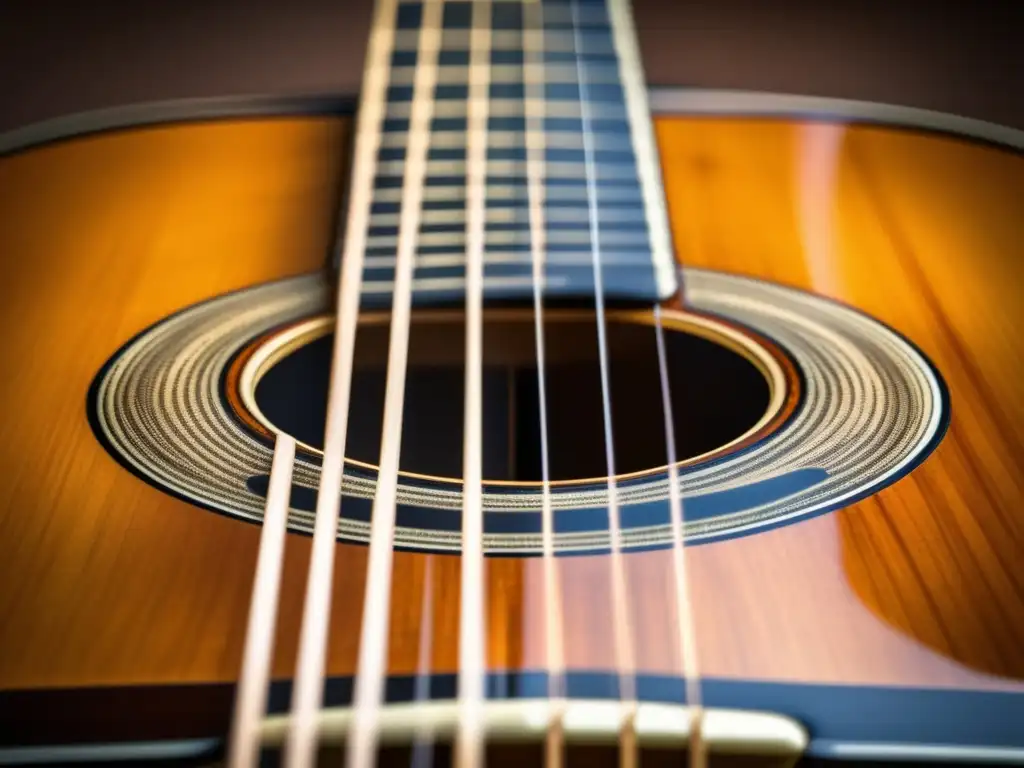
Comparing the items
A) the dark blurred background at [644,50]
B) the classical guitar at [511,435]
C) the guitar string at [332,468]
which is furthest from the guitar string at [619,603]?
the dark blurred background at [644,50]

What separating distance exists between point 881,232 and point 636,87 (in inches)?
9.7

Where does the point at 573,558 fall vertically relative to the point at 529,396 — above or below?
below

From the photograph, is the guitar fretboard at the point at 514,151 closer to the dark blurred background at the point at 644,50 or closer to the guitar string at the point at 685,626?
the guitar string at the point at 685,626

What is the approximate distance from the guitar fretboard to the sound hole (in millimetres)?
36

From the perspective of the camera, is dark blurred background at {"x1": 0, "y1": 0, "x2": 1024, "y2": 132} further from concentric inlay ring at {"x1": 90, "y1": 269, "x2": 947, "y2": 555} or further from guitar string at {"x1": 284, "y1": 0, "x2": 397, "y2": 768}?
concentric inlay ring at {"x1": 90, "y1": 269, "x2": 947, "y2": 555}

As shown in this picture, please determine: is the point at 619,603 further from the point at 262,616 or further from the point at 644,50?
the point at 644,50

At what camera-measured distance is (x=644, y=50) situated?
4.66 ft

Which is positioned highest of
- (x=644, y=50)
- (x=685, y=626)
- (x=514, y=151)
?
(x=644, y=50)

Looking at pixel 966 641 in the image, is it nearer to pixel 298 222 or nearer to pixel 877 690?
pixel 877 690

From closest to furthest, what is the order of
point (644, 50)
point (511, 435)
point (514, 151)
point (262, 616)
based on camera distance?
point (262, 616) < point (511, 435) < point (514, 151) < point (644, 50)

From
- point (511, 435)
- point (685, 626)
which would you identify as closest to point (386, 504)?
point (685, 626)

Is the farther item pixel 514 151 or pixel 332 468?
pixel 514 151

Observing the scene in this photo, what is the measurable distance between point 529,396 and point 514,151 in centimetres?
23

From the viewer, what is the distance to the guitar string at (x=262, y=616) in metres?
0.37
